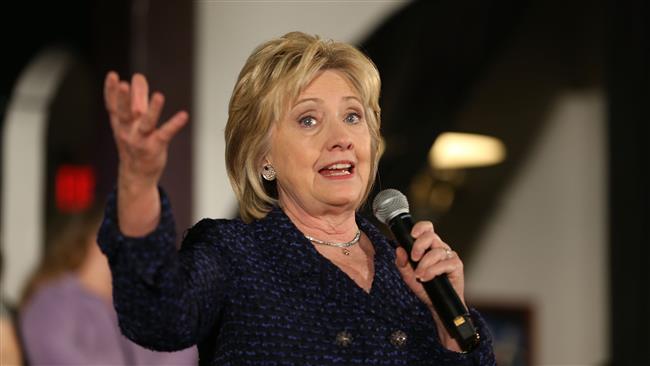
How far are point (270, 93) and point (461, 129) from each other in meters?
4.33

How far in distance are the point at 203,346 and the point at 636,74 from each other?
2.87 m

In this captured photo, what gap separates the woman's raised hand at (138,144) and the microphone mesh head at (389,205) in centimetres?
23

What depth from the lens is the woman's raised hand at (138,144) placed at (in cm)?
79

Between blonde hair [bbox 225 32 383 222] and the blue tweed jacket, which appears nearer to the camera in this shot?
the blue tweed jacket

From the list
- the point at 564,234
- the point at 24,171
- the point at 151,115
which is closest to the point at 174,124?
the point at 151,115

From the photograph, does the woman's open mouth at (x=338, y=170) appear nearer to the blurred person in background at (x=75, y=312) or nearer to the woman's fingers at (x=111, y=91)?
the woman's fingers at (x=111, y=91)

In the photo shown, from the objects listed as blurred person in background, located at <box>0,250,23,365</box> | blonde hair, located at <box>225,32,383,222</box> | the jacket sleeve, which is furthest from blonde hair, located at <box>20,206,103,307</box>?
the jacket sleeve

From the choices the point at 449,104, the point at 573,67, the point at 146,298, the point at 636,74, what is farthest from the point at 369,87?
the point at 573,67

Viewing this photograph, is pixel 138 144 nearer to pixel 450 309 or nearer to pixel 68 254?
pixel 450 309

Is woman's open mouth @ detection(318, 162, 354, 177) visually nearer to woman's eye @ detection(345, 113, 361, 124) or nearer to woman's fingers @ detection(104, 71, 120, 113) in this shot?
woman's eye @ detection(345, 113, 361, 124)

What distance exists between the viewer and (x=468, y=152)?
4.96 m

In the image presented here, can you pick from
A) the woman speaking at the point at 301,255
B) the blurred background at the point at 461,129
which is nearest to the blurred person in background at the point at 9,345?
the blurred background at the point at 461,129

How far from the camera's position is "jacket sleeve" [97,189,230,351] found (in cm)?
85

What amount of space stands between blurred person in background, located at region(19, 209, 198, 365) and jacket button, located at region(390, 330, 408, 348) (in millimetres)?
987
